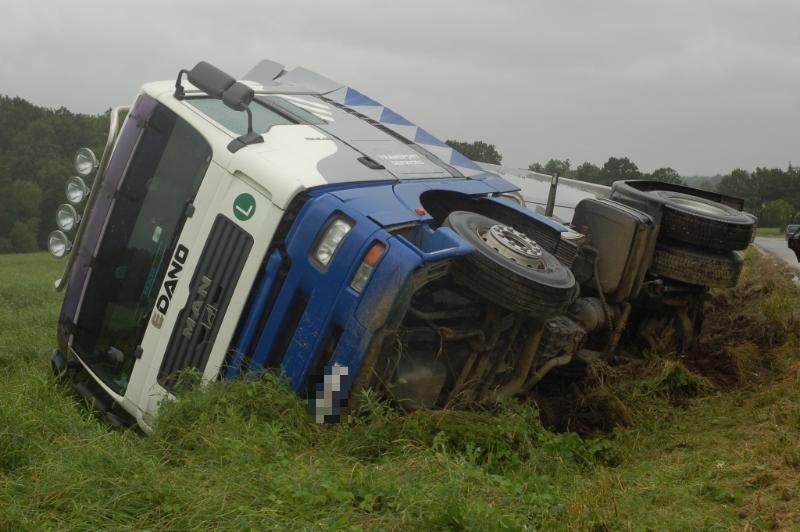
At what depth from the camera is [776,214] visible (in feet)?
85.8

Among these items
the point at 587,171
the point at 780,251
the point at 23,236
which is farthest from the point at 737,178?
the point at 23,236

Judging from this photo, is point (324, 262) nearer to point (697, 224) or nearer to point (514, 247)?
point (514, 247)

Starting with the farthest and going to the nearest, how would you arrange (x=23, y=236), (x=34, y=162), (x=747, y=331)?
(x=34, y=162)
(x=23, y=236)
(x=747, y=331)

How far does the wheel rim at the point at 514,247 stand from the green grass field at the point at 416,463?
0.68 meters

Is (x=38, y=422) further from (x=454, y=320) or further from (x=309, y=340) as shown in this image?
(x=454, y=320)

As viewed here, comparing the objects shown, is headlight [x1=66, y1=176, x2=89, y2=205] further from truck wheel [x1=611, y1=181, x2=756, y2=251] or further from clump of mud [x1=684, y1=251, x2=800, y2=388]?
clump of mud [x1=684, y1=251, x2=800, y2=388]

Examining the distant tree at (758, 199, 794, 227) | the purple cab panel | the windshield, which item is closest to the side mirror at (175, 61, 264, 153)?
the windshield

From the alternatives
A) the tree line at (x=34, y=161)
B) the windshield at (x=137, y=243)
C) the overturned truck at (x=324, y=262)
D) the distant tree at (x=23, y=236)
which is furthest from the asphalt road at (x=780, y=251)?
the distant tree at (x=23, y=236)

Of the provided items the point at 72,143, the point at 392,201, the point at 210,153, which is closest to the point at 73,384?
the point at 210,153

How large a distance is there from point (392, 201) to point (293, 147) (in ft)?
2.22

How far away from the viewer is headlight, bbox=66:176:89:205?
5.38 meters

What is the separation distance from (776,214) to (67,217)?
24.1 metres

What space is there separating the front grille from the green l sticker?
6cm

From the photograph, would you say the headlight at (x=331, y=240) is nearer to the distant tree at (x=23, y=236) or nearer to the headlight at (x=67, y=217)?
the headlight at (x=67, y=217)
